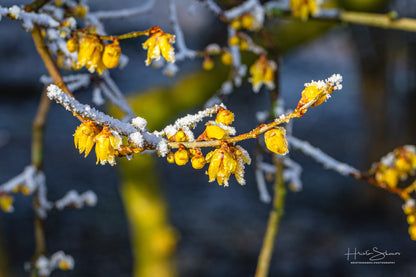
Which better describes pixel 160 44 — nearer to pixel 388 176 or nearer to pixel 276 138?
pixel 276 138

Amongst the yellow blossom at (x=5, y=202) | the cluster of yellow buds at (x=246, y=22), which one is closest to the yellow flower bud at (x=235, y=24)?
the cluster of yellow buds at (x=246, y=22)

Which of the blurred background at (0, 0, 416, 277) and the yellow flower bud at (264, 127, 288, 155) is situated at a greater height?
the blurred background at (0, 0, 416, 277)

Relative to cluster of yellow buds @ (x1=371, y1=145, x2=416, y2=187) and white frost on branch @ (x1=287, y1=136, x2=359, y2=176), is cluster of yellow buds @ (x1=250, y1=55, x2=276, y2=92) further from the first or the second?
cluster of yellow buds @ (x1=371, y1=145, x2=416, y2=187)

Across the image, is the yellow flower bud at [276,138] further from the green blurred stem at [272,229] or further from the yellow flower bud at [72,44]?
the green blurred stem at [272,229]

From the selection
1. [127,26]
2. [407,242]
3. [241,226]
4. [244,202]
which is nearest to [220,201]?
[244,202]

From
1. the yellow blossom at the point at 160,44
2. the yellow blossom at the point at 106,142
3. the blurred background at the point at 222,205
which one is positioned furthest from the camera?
the blurred background at the point at 222,205

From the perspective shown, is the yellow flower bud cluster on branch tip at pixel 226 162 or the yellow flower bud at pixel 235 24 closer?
the yellow flower bud cluster on branch tip at pixel 226 162

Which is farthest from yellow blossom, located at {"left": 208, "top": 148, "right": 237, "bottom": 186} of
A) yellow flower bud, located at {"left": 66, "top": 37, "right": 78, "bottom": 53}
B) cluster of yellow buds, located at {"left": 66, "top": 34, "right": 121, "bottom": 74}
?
yellow flower bud, located at {"left": 66, "top": 37, "right": 78, "bottom": 53}
